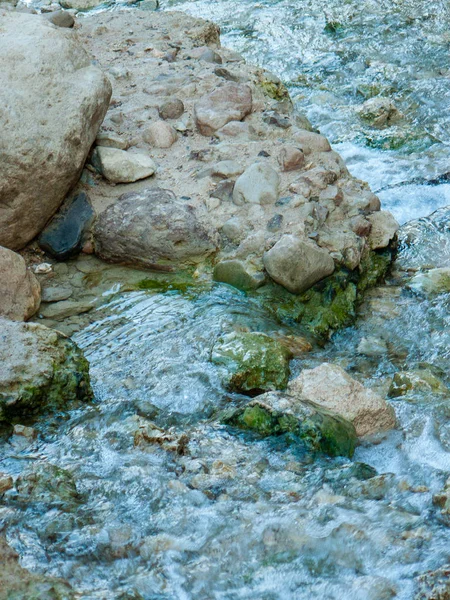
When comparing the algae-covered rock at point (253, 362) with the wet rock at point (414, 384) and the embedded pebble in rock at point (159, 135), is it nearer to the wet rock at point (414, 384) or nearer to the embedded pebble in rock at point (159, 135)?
the wet rock at point (414, 384)

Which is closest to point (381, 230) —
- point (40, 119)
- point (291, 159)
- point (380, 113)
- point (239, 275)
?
point (291, 159)

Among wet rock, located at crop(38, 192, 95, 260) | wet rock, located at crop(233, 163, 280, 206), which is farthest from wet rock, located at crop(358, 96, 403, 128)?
wet rock, located at crop(38, 192, 95, 260)

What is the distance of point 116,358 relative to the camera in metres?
4.20

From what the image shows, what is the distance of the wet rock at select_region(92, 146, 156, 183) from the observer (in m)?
5.25

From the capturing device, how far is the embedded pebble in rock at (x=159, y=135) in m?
5.66

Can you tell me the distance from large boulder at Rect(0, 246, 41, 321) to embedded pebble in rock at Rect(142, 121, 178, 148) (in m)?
1.64

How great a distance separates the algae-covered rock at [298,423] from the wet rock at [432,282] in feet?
5.52

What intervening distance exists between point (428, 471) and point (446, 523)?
1.52ft

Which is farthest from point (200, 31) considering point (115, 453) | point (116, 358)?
point (115, 453)

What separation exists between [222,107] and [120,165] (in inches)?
44.9

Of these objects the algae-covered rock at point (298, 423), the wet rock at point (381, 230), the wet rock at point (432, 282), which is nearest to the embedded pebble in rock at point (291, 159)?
the wet rock at point (381, 230)

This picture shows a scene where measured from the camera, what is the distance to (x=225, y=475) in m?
3.29

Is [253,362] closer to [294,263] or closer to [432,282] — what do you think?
[294,263]

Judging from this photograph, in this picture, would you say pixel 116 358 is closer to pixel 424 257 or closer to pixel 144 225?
pixel 144 225
